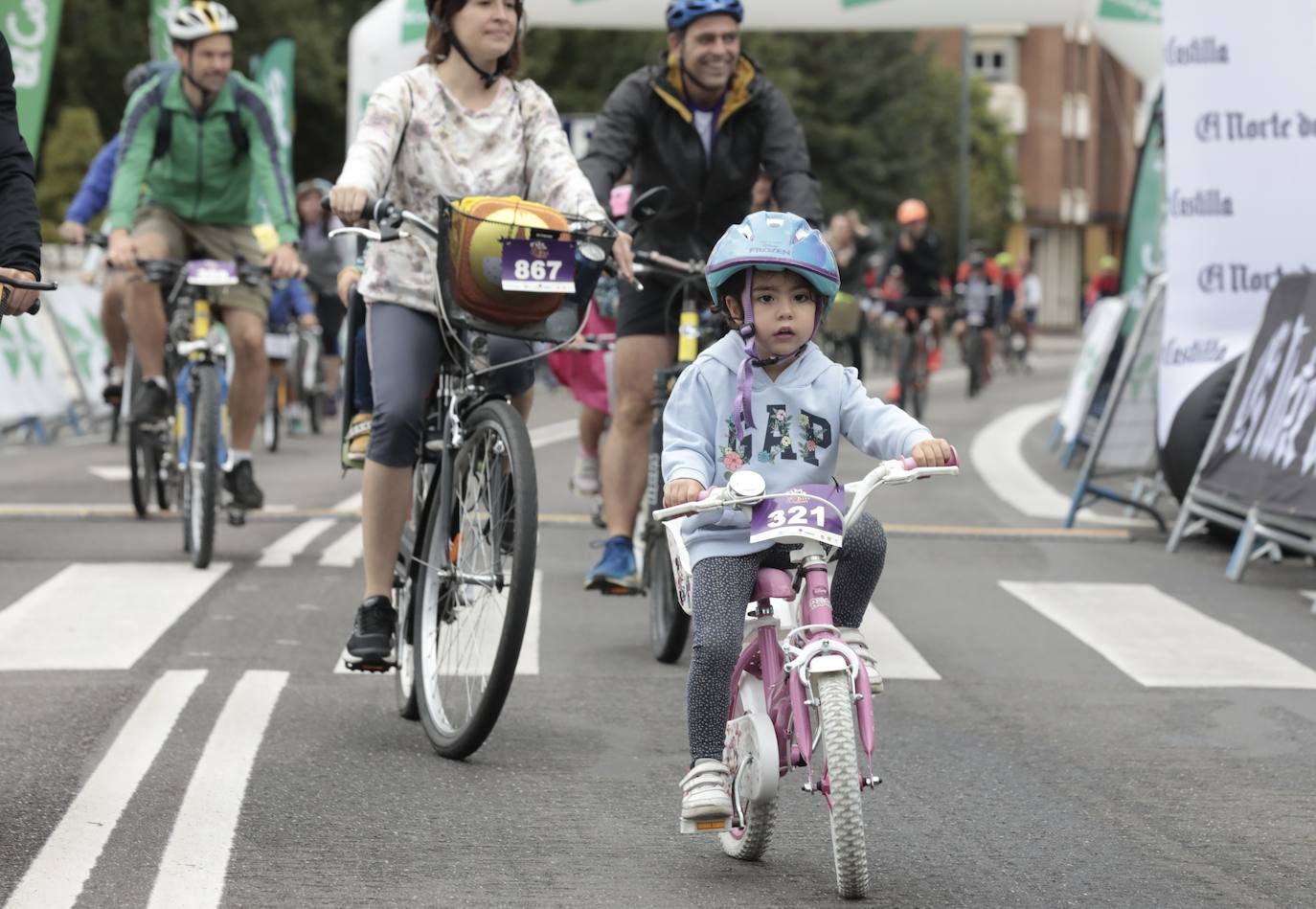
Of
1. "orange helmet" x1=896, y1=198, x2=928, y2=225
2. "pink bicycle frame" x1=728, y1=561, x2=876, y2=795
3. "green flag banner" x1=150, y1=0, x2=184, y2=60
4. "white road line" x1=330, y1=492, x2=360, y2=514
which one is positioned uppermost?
"green flag banner" x1=150, y1=0, x2=184, y2=60

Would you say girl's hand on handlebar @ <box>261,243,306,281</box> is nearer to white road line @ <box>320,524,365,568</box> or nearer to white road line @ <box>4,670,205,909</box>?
white road line @ <box>320,524,365,568</box>

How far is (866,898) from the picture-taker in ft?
14.7

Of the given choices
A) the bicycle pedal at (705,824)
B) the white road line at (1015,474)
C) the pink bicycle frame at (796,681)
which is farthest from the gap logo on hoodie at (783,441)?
the white road line at (1015,474)

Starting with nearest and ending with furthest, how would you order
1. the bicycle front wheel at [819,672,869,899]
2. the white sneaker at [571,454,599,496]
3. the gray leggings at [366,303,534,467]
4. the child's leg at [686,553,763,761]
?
the bicycle front wheel at [819,672,869,899] < the child's leg at [686,553,763,761] < the gray leggings at [366,303,534,467] < the white sneaker at [571,454,599,496]

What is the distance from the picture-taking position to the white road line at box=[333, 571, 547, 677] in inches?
221

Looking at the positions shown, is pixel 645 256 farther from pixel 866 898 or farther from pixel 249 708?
pixel 866 898

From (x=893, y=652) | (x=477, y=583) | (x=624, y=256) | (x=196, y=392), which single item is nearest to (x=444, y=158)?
(x=624, y=256)

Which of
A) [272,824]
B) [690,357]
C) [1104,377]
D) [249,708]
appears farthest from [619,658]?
[1104,377]

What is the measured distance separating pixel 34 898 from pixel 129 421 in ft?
20.5

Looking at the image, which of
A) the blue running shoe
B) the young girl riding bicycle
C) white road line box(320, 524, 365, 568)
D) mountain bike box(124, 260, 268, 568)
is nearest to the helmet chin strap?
mountain bike box(124, 260, 268, 568)

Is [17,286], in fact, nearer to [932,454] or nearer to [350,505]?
[932,454]

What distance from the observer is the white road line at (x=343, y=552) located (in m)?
9.57

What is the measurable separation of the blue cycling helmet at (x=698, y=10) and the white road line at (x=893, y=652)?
2.01 meters

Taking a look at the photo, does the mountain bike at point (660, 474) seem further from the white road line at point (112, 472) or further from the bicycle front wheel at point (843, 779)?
the white road line at point (112, 472)
